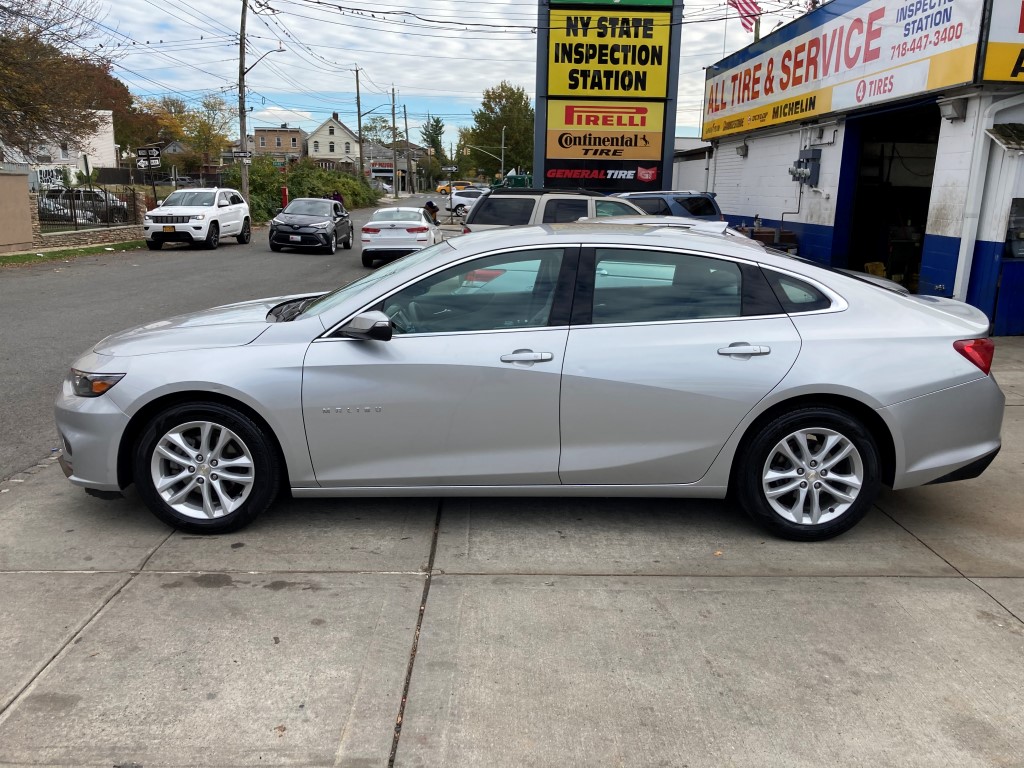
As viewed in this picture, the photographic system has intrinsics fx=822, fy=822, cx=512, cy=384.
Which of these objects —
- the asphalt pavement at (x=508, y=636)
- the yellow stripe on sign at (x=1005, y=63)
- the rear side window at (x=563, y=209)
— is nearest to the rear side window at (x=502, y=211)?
the rear side window at (x=563, y=209)

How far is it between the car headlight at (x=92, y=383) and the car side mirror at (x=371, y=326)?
121 centimetres

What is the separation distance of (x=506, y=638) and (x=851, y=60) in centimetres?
1195

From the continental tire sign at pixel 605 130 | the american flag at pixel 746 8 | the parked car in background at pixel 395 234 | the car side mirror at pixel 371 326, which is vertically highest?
the american flag at pixel 746 8

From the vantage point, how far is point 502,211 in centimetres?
1277

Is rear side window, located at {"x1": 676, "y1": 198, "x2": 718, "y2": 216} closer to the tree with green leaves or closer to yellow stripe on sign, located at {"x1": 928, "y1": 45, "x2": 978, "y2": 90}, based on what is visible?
yellow stripe on sign, located at {"x1": 928, "y1": 45, "x2": 978, "y2": 90}

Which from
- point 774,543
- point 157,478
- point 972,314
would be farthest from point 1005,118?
point 157,478

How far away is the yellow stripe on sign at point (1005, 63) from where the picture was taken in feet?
29.6

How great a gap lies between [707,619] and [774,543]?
3.23 feet

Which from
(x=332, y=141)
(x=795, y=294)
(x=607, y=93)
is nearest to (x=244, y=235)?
(x=607, y=93)

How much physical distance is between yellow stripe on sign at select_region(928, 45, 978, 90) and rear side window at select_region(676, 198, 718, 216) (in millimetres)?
5642

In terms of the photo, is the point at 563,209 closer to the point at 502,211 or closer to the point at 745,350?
the point at 502,211

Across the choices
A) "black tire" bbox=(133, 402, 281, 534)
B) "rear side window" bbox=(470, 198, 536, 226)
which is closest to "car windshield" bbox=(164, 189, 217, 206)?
"rear side window" bbox=(470, 198, 536, 226)

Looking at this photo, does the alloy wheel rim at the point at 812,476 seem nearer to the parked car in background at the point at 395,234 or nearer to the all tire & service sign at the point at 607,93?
the all tire & service sign at the point at 607,93

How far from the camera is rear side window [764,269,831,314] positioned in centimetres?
431
